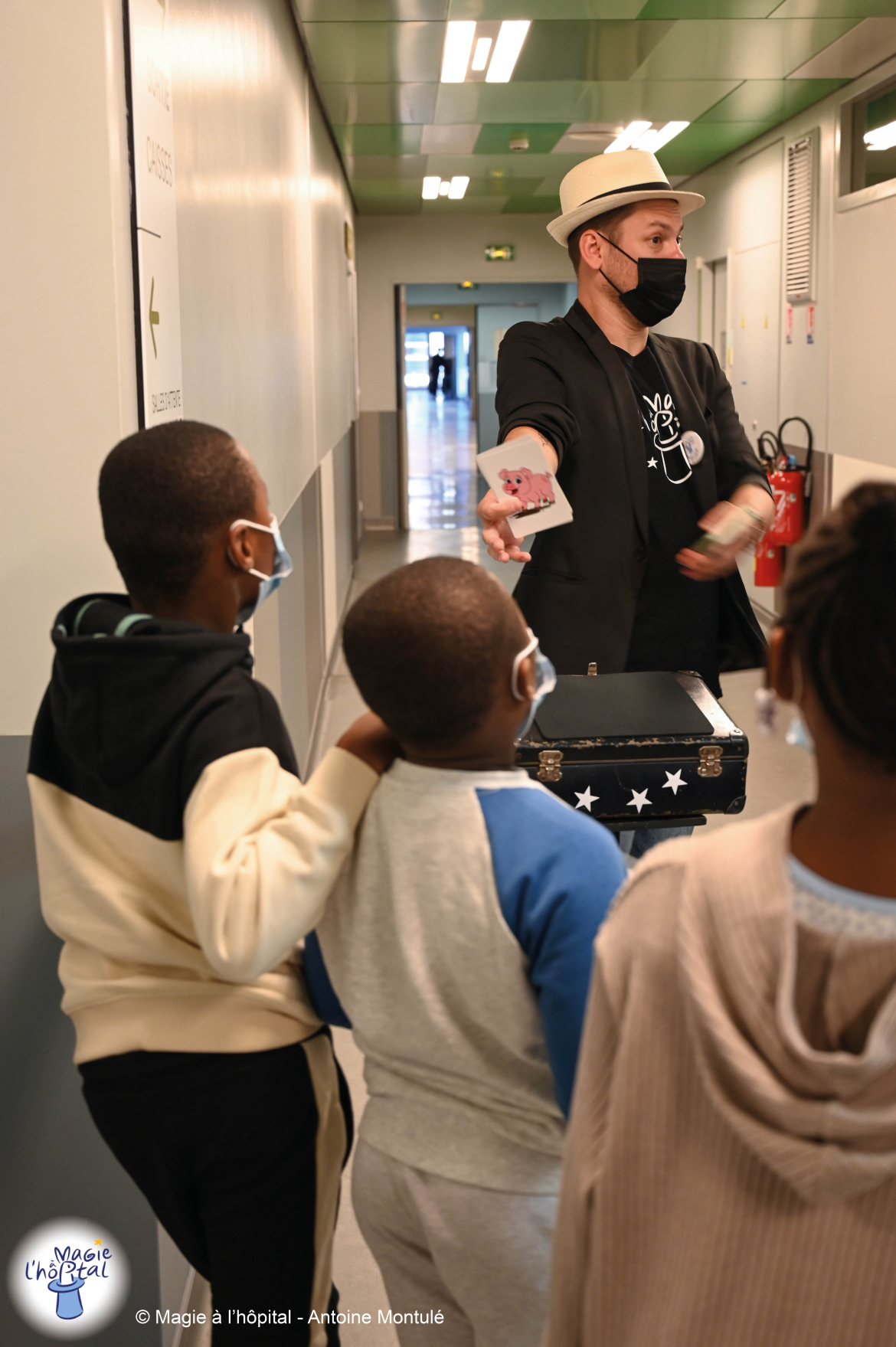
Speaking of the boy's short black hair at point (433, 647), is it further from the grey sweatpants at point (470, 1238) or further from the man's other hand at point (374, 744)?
the grey sweatpants at point (470, 1238)

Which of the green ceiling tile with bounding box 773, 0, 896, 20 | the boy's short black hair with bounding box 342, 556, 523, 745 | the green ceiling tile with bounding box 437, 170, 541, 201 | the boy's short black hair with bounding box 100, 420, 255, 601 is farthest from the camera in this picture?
the green ceiling tile with bounding box 437, 170, 541, 201

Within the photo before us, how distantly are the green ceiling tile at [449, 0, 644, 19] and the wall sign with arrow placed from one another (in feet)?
9.85

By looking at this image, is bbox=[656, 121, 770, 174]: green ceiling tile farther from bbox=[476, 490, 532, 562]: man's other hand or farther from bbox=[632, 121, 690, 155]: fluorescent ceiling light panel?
bbox=[476, 490, 532, 562]: man's other hand

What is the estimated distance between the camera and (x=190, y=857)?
1.07 meters

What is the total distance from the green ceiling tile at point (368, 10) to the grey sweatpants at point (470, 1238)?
4.44 m

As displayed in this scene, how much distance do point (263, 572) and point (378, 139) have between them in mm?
6965

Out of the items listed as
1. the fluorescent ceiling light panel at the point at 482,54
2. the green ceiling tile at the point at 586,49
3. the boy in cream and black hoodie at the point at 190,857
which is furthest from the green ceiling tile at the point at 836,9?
the boy in cream and black hoodie at the point at 190,857

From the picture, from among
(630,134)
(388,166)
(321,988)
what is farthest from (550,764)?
(388,166)

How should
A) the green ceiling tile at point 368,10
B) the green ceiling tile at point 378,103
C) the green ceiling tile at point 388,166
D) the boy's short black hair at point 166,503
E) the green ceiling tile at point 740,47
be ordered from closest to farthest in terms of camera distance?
the boy's short black hair at point 166,503 → the green ceiling tile at point 368,10 → the green ceiling tile at point 740,47 → the green ceiling tile at point 378,103 → the green ceiling tile at point 388,166

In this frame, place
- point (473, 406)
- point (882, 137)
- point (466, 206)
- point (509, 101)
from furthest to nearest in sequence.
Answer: point (473, 406), point (466, 206), point (509, 101), point (882, 137)

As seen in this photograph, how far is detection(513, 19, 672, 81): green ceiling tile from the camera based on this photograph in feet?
15.9

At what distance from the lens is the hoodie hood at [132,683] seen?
112 cm

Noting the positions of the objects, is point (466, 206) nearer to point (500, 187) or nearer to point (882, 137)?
point (500, 187)

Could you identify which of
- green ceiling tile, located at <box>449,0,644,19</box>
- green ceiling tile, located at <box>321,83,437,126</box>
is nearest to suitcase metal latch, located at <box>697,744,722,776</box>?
green ceiling tile, located at <box>449,0,644,19</box>
